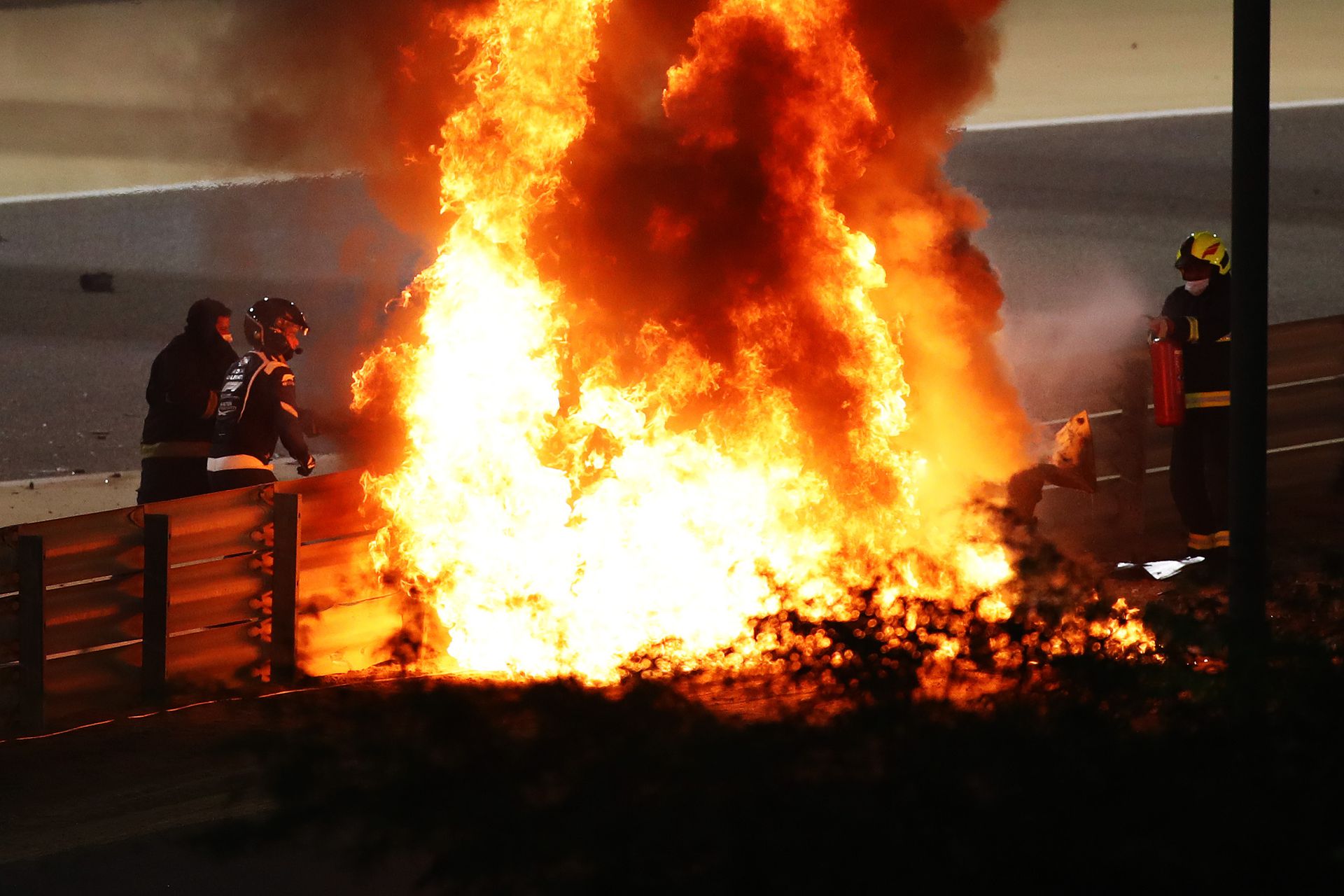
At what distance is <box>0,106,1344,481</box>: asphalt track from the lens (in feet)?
50.3

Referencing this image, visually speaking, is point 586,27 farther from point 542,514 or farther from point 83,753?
point 83,753

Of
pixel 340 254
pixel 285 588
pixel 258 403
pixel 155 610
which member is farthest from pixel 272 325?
pixel 340 254

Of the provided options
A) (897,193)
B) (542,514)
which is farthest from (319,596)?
(897,193)

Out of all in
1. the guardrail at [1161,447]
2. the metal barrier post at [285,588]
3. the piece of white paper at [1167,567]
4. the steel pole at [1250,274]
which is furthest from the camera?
the guardrail at [1161,447]

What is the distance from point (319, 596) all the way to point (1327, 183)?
18.3 meters

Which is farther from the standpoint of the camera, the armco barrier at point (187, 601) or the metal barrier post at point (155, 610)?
the metal barrier post at point (155, 610)

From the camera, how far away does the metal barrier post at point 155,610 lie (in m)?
6.78

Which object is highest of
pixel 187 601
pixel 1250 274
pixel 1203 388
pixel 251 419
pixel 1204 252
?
pixel 1204 252

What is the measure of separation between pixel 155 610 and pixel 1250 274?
4715 mm

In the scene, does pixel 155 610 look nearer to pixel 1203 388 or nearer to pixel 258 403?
pixel 258 403

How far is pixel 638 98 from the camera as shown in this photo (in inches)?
291

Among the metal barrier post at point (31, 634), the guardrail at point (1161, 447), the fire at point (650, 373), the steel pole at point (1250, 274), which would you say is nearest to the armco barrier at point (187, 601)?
the metal barrier post at point (31, 634)

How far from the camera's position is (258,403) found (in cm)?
809

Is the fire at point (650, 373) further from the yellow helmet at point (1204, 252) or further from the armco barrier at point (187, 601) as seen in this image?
the yellow helmet at point (1204, 252)
